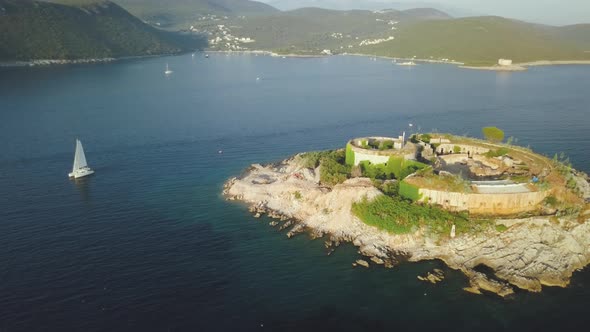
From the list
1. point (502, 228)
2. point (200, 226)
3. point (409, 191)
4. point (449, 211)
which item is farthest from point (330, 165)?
point (502, 228)

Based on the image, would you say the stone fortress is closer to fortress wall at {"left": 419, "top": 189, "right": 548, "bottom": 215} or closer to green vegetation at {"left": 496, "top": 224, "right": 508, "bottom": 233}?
fortress wall at {"left": 419, "top": 189, "right": 548, "bottom": 215}

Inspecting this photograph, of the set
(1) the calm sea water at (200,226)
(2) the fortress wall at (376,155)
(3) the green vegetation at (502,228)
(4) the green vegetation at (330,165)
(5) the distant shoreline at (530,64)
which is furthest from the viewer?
(5) the distant shoreline at (530,64)

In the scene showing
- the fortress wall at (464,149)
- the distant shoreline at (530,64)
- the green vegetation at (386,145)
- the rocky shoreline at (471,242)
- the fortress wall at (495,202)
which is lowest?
the rocky shoreline at (471,242)

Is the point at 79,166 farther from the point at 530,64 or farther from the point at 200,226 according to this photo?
the point at 530,64

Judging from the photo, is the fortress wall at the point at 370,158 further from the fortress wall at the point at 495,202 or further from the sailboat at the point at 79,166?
the sailboat at the point at 79,166

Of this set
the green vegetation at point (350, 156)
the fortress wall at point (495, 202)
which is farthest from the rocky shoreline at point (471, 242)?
the green vegetation at point (350, 156)

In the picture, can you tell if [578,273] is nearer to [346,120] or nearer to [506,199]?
[506,199]

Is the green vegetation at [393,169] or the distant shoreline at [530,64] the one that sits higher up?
the distant shoreline at [530,64]
